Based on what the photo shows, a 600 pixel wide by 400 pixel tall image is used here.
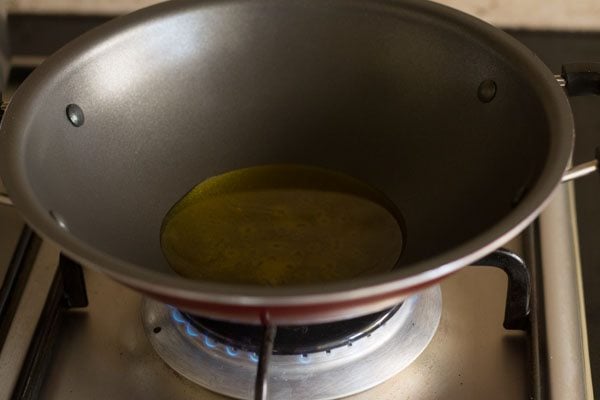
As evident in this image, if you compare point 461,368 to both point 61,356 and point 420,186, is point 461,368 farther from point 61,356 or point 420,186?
point 61,356

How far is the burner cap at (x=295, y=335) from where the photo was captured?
0.64m

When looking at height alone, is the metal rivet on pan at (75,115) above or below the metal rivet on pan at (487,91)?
above

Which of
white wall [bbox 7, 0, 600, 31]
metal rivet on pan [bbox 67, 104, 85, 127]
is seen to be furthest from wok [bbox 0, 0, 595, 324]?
white wall [bbox 7, 0, 600, 31]

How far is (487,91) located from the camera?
693mm

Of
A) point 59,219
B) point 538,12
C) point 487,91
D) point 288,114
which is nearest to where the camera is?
point 59,219

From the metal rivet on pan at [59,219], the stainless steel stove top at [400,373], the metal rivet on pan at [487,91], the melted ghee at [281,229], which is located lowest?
the stainless steel stove top at [400,373]

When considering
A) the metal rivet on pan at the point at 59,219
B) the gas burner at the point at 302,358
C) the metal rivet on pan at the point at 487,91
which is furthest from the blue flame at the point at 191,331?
the metal rivet on pan at the point at 487,91

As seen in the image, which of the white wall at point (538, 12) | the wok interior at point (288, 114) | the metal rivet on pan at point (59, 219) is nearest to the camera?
the metal rivet on pan at point (59, 219)

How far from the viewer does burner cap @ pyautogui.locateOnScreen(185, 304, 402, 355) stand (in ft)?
2.11

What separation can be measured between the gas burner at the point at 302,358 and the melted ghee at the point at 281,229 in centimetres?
5

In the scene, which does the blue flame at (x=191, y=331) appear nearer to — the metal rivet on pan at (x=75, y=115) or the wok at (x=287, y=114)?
the wok at (x=287, y=114)

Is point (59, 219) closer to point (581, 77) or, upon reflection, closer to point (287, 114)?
point (287, 114)

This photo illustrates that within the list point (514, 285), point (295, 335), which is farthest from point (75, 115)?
point (514, 285)

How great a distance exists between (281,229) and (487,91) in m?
0.22
